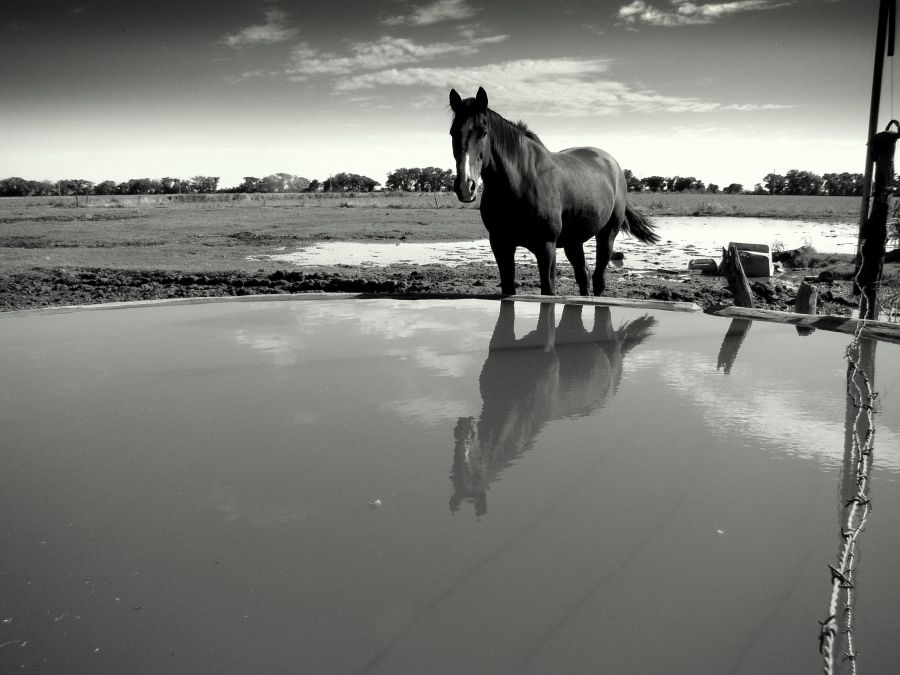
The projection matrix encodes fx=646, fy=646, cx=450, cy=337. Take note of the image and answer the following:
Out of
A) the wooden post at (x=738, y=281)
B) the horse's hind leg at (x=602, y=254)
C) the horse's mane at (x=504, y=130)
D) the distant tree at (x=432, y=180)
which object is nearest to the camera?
the horse's mane at (x=504, y=130)

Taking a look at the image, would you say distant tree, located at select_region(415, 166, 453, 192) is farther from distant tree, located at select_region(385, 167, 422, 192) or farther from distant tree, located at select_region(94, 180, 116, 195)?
distant tree, located at select_region(94, 180, 116, 195)

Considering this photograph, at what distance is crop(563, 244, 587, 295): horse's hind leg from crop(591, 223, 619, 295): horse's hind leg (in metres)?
0.35

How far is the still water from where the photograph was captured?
1.29 m

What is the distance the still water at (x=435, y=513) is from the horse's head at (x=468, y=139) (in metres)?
1.43

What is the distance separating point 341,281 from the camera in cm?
835

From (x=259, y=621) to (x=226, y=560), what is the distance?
0.26m

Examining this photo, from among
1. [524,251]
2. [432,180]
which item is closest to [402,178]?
[432,180]

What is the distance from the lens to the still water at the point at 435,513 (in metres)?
1.29

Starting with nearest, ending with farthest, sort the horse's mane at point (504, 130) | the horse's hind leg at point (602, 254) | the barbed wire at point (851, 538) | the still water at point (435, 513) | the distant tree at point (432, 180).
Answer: the barbed wire at point (851, 538) → the still water at point (435, 513) → the horse's mane at point (504, 130) → the horse's hind leg at point (602, 254) → the distant tree at point (432, 180)

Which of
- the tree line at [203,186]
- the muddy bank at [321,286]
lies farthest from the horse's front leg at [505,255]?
the tree line at [203,186]

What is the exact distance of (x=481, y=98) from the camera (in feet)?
14.5

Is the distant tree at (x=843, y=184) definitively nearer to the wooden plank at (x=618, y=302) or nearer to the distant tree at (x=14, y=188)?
the wooden plank at (x=618, y=302)

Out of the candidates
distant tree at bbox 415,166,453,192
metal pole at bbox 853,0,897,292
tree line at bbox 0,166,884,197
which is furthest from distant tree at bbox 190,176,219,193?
metal pole at bbox 853,0,897,292

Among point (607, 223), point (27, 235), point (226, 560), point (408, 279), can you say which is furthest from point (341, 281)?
point (27, 235)
